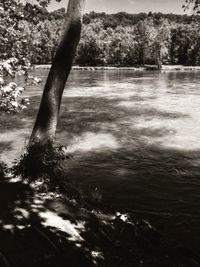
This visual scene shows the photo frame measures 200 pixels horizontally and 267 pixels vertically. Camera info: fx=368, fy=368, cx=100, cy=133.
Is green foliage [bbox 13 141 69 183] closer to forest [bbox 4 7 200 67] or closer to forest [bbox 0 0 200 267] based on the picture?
forest [bbox 0 0 200 267]

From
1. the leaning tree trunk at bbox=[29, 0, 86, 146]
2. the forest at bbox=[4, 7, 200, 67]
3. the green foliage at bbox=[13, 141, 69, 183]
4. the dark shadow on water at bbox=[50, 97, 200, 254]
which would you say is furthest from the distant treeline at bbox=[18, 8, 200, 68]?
the green foliage at bbox=[13, 141, 69, 183]

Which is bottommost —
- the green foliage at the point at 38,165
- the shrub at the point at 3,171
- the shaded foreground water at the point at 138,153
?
the shaded foreground water at the point at 138,153

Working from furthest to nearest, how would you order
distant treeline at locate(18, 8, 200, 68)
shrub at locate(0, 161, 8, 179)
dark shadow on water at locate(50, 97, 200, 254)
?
distant treeline at locate(18, 8, 200, 68), shrub at locate(0, 161, 8, 179), dark shadow on water at locate(50, 97, 200, 254)

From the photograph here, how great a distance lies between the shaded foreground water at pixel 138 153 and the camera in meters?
10.5

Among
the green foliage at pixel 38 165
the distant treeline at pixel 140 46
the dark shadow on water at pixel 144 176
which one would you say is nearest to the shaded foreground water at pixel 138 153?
the dark shadow on water at pixel 144 176

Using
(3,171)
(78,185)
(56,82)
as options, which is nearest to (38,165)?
(3,171)

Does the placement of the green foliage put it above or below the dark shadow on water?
above

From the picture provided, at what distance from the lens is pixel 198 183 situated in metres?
13.0

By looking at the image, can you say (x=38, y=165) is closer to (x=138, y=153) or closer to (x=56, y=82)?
(x=56, y=82)

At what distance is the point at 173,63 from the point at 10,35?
12408 cm

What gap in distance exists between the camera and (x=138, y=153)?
17188mm

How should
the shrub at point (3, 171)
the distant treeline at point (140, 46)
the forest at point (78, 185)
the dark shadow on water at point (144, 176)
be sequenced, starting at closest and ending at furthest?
the forest at point (78, 185)
the dark shadow on water at point (144, 176)
the shrub at point (3, 171)
the distant treeline at point (140, 46)

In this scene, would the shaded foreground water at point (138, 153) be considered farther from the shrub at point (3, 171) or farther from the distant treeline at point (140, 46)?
the distant treeline at point (140, 46)

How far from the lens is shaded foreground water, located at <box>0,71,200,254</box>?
34.6ft
